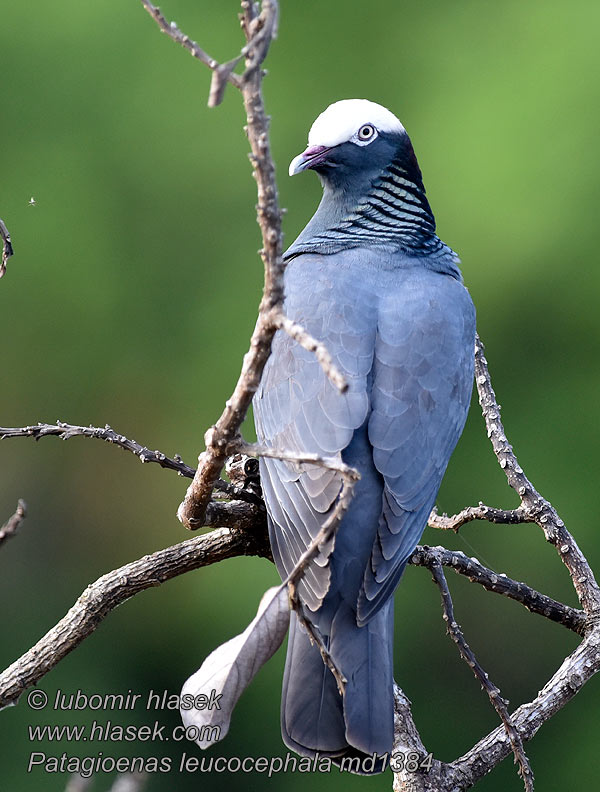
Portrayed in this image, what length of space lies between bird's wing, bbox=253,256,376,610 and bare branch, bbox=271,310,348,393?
54 centimetres

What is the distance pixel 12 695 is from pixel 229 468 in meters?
0.57

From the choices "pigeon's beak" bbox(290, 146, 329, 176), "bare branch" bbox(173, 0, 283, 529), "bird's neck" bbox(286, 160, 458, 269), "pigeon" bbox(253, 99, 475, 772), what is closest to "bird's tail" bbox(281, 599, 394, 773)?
"pigeon" bbox(253, 99, 475, 772)

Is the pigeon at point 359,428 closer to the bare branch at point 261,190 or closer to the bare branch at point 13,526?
the bare branch at point 261,190

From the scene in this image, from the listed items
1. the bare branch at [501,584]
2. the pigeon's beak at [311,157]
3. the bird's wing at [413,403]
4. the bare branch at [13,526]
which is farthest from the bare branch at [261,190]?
the pigeon's beak at [311,157]

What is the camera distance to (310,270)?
2.01 meters

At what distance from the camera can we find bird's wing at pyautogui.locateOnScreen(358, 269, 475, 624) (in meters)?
1.69

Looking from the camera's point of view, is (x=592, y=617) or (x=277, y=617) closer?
(x=277, y=617)

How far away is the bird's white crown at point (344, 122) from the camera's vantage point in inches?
88.3

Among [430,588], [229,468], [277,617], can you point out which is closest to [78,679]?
[430,588]

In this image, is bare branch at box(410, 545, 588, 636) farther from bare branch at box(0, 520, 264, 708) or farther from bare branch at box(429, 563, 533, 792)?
bare branch at box(0, 520, 264, 708)

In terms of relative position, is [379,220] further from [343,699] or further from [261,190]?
[261,190]

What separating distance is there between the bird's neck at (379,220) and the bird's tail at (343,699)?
83 cm

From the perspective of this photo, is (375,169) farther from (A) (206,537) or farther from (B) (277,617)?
(B) (277,617)

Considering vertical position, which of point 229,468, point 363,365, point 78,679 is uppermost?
point 363,365
